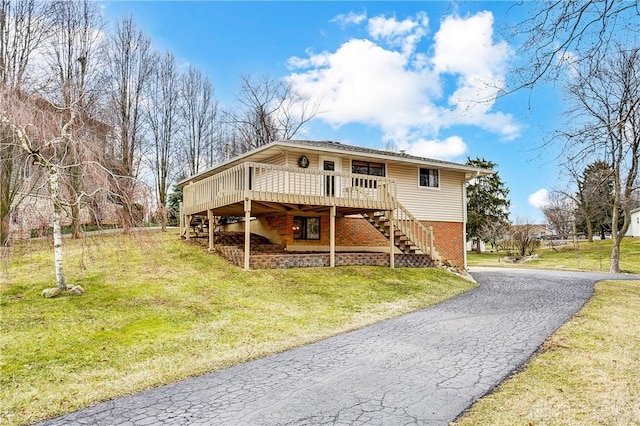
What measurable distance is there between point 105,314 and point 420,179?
1407cm

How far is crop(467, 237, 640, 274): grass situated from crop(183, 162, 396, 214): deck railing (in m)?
15.7

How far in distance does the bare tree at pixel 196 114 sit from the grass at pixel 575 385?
2589cm

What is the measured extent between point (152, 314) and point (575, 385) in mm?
6999

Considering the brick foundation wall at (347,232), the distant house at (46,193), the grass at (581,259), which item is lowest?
the grass at (581,259)

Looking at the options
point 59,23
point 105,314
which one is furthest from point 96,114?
point 59,23

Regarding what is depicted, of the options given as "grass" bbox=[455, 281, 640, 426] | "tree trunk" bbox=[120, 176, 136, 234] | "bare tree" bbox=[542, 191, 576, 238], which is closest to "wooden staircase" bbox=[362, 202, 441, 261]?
"grass" bbox=[455, 281, 640, 426]

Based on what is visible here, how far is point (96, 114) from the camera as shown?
35.0 feet

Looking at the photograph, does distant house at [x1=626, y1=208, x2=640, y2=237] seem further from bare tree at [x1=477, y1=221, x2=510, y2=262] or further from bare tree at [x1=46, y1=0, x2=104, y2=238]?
bare tree at [x1=46, y1=0, x2=104, y2=238]

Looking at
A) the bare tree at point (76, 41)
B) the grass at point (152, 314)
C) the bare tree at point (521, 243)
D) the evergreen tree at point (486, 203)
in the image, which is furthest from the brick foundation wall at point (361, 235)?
the evergreen tree at point (486, 203)

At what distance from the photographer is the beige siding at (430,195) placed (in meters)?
18.3

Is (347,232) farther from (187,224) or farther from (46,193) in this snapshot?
(46,193)

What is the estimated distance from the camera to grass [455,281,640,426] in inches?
159

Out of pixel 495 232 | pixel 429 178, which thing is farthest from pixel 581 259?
pixel 429 178

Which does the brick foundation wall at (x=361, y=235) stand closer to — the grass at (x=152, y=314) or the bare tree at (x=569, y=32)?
the grass at (x=152, y=314)
